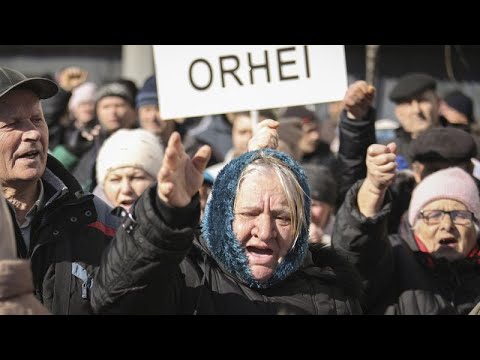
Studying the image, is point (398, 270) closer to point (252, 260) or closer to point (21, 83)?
point (252, 260)

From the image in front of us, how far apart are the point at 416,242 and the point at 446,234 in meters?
0.15

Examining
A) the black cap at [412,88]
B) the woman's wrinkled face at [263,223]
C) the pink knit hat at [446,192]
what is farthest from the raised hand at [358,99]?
the black cap at [412,88]

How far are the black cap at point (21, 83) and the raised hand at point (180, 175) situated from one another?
0.98 m

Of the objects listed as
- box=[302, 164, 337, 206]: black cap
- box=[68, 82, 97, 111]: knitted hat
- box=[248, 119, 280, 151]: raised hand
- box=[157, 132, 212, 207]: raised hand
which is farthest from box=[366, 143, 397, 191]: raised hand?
box=[68, 82, 97, 111]: knitted hat

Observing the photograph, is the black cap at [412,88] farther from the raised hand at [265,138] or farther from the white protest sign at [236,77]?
the raised hand at [265,138]

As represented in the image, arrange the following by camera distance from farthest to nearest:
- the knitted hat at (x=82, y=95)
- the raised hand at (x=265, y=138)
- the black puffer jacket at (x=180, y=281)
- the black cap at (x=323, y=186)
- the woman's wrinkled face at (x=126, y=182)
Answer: the knitted hat at (x=82, y=95) → the black cap at (x=323, y=186) → the woman's wrinkled face at (x=126, y=182) → the raised hand at (x=265, y=138) → the black puffer jacket at (x=180, y=281)

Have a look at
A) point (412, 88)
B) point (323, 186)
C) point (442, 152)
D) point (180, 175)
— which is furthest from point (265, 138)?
point (412, 88)

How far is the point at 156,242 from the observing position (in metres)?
3.30

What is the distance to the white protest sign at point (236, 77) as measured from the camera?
17.8 feet

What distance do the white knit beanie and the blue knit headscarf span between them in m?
1.62

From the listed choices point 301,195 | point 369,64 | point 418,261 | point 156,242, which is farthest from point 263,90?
point 369,64
